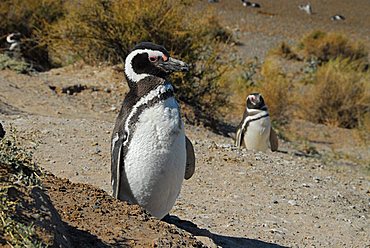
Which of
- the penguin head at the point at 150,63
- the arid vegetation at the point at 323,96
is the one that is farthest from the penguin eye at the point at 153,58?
the arid vegetation at the point at 323,96

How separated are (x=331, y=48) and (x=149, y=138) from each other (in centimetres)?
1868

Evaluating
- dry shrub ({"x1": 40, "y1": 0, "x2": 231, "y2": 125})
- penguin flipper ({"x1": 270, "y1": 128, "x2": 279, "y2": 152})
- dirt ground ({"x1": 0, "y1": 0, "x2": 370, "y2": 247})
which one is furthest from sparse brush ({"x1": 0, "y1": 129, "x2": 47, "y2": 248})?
dry shrub ({"x1": 40, "y1": 0, "x2": 231, "y2": 125})

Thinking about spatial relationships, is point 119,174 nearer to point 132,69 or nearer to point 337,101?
point 132,69

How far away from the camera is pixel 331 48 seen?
71.3ft

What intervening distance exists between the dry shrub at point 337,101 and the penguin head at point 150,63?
1003 centimetres

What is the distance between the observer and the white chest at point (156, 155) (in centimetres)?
382

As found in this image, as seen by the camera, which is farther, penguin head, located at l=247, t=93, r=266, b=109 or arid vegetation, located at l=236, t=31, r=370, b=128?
arid vegetation, located at l=236, t=31, r=370, b=128

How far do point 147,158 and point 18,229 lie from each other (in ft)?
5.25

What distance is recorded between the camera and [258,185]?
21.4 ft

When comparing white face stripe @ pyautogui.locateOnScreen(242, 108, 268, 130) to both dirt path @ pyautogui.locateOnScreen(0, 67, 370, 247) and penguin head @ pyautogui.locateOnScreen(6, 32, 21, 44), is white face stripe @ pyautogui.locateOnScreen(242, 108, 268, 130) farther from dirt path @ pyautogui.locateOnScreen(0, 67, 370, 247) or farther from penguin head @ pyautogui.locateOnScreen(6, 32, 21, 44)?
penguin head @ pyautogui.locateOnScreen(6, 32, 21, 44)

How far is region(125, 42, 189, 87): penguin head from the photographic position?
3961 mm

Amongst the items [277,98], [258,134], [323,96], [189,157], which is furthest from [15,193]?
[323,96]

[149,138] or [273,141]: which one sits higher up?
[149,138]

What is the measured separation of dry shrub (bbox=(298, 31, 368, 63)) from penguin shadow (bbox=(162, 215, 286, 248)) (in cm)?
1677
